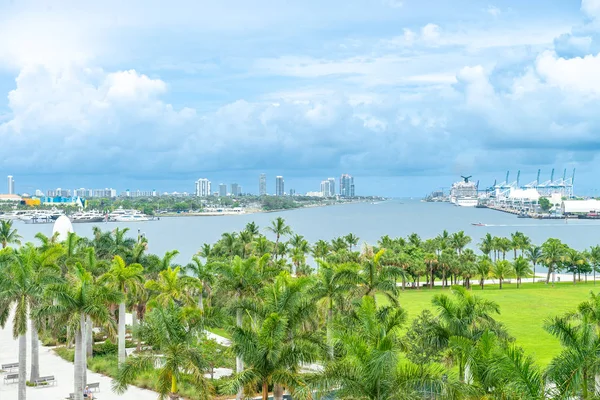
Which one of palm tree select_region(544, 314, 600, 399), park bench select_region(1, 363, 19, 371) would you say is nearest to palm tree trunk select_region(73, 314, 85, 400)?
park bench select_region(1, 363, 19, 371)

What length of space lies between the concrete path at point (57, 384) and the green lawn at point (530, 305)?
22.4m

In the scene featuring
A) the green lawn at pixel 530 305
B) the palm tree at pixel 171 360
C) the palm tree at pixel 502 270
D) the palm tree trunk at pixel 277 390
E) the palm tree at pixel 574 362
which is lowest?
the green lawn at pixel 530 305

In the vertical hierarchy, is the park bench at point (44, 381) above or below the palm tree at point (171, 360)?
below

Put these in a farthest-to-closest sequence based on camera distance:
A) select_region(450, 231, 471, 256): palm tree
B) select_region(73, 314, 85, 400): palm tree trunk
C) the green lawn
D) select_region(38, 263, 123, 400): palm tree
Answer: select_region(450, 231, 471, 256): palm tree < the green lawn < select_region(73, 314, 85, 400): palm tree trunk < select_region(38, 263, 123, 400): palm tree

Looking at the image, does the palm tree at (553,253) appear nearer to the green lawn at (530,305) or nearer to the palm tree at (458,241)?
the green lawn at (530,305)

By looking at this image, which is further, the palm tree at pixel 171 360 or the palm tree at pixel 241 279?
the palm tree at pixel 241 279

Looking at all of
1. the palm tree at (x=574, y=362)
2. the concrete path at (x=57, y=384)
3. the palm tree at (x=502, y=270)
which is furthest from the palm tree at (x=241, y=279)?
the palm tree at (x=502, y=270)

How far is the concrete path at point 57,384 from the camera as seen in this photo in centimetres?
2917

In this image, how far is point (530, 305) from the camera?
5475 centimetres

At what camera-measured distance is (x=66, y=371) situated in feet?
112

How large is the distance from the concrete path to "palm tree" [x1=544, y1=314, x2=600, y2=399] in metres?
19.3

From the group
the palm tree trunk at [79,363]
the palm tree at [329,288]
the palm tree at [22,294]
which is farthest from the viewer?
the palm tree at [329,288]

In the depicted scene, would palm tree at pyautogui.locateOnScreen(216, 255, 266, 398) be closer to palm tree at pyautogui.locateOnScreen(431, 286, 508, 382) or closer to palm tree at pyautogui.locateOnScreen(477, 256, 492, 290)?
palm tree at pyautogui.locateOnScreen(431, 286, 508, 382)

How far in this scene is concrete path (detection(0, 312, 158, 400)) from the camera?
29172mm
